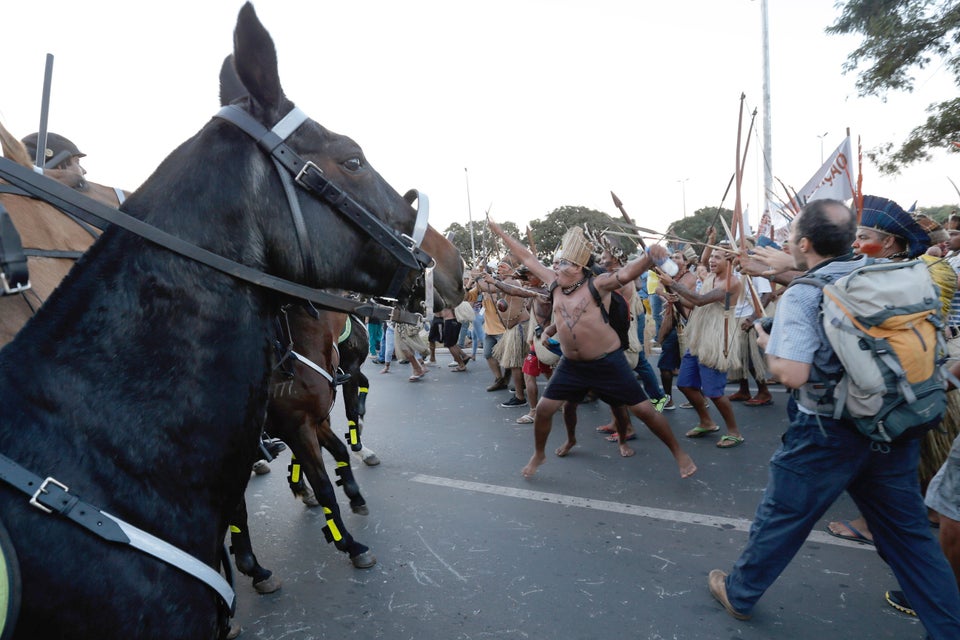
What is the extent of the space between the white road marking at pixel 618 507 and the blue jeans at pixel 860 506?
112 centimetres

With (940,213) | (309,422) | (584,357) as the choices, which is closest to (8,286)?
(309,422)

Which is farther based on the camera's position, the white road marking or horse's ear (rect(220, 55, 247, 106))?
the white road marking

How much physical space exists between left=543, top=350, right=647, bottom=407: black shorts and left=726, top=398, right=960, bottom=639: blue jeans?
200 centimetres

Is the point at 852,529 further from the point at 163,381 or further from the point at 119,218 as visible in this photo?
the point at 119,218

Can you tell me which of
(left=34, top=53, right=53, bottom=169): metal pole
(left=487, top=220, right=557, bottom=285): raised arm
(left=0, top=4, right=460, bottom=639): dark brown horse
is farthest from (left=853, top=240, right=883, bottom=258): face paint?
(left=34, top=53, right=53, bottom=169): metal pole

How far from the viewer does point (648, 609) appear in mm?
2895

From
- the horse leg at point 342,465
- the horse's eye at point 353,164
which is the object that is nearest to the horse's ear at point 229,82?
the horse's eye at point 353,164

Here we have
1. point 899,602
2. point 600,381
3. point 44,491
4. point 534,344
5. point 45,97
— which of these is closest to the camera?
point 44,491

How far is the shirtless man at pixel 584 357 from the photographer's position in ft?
15.3

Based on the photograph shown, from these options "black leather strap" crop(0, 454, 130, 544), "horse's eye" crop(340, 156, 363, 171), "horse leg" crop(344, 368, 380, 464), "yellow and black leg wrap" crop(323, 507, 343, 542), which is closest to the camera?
"black leather strap" crop(0, 454, 130, 544)

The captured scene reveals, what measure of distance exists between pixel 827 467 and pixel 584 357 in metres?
2.44

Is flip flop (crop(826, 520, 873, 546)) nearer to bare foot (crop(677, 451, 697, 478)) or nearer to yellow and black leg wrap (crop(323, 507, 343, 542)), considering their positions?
bare foot (crop(677, 451, 697, 478))

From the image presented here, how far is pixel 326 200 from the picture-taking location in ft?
4.74

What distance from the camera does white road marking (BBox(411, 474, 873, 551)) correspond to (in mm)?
3666
